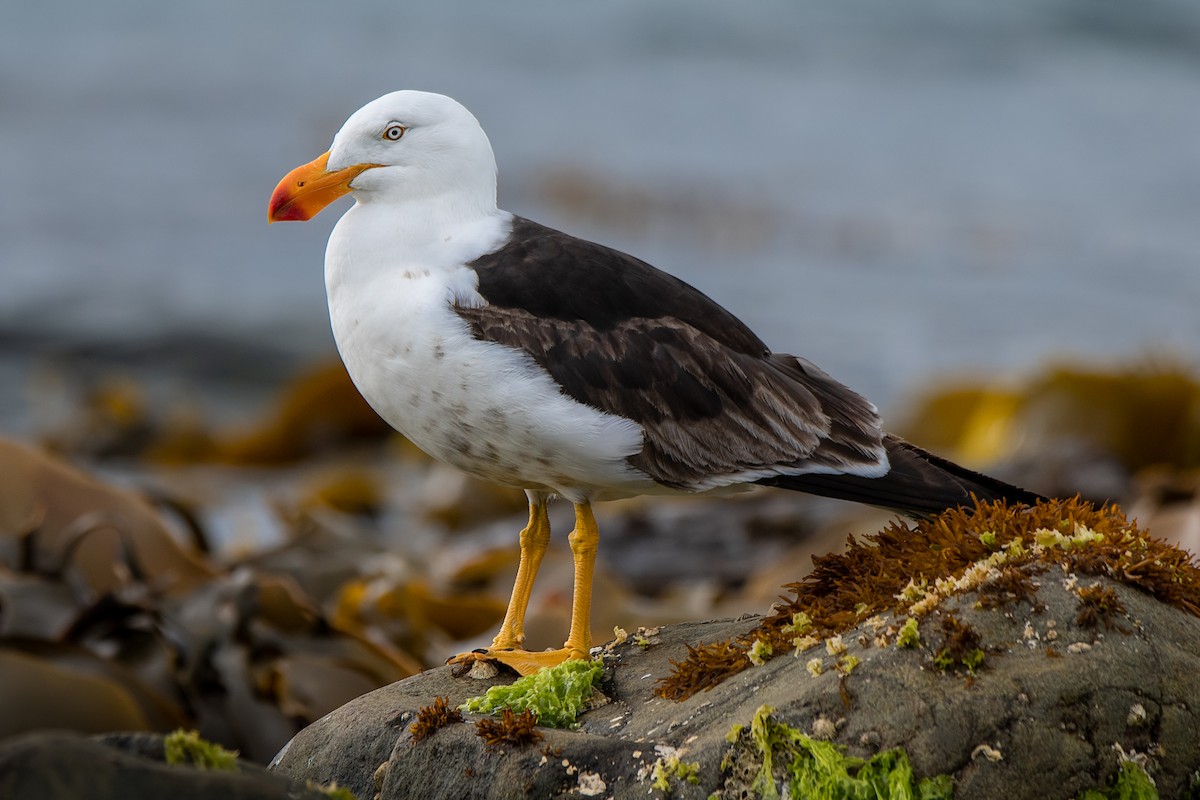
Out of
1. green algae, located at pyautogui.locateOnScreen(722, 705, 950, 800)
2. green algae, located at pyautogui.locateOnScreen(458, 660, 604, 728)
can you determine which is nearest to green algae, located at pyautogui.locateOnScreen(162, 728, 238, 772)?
green algae, located at pyautogui.locateOnScreen(458, 660, 604, 728)

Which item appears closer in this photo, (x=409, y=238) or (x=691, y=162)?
(x=409, y=238)

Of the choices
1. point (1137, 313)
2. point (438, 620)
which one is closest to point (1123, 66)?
point (1137, 313)

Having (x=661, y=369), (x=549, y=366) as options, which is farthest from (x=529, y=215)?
(x=549, y=366)

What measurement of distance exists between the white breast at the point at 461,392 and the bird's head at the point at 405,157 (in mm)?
314

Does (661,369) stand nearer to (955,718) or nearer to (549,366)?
(549,366)

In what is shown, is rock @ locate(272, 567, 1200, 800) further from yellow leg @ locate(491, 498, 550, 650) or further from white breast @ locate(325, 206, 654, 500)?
yellow leg @ locate(491, 498, 550, 650)

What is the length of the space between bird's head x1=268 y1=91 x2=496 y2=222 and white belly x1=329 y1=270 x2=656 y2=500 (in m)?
0.43

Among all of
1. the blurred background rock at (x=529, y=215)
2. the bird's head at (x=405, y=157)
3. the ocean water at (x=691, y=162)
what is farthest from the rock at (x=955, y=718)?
the ocean water at (x=691, y=162)

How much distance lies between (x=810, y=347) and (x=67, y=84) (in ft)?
49.5

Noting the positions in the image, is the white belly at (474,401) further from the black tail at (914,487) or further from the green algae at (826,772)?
the green algae at (826,772)

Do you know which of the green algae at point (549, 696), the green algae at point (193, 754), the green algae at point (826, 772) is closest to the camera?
the green algae at point (193, 754)

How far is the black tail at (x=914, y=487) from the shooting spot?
3.92 metres

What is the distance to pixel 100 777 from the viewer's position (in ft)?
8.26

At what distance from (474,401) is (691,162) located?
1782 cm
